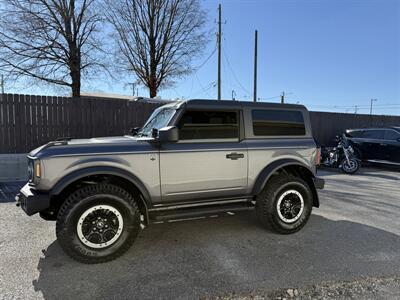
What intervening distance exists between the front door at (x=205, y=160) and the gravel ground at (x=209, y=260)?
27.8 inches

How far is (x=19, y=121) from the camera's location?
24.7 feet

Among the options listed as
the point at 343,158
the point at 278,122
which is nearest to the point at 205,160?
the point at 278,122

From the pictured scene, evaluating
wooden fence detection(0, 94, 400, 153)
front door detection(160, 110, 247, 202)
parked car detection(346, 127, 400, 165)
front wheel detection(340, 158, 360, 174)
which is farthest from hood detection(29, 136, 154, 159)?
parked car detection(346, 127, 400, 165)

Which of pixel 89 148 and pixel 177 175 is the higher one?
pixel 89 148

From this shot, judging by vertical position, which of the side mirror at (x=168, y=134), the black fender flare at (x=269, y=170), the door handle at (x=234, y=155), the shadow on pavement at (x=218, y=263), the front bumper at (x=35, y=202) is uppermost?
the side mirror at (x=168, y=134)

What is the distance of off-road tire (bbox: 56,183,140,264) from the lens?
3012 mm

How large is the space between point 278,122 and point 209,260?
224 cm

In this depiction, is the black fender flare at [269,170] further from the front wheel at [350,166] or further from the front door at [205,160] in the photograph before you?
Result: the front wheel at [350,166]

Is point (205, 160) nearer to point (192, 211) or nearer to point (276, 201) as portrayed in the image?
point (192, 211)

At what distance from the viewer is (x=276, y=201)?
3.96 m

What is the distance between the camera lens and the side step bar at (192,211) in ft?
11.3

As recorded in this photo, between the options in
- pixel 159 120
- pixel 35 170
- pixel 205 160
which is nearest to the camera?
pixel 35 170

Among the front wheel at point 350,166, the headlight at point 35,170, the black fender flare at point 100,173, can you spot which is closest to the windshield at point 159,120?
the black fender flare at point 100,173

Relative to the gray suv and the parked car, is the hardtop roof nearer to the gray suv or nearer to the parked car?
the gray suv
